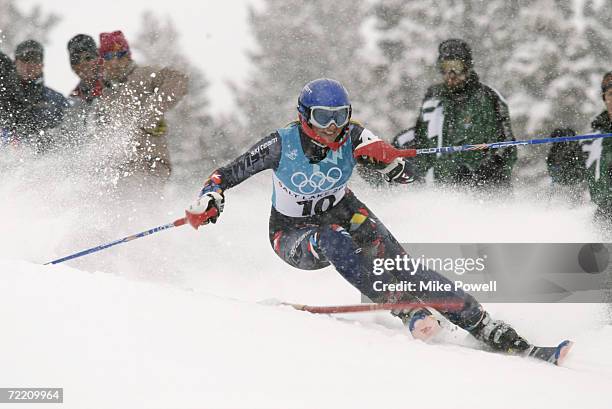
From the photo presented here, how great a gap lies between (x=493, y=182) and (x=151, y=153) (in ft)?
9.05

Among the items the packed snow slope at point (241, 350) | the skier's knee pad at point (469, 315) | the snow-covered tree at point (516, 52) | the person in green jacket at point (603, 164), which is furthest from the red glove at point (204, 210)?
the snow-covered tree at point (516, 52)

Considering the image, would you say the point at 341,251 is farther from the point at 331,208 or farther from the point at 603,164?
the point at 603,164

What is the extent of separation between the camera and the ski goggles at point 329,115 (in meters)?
4.75

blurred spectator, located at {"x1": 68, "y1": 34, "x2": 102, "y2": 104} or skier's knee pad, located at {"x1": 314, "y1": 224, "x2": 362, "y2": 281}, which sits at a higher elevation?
blurred spectator, located at {"x1": 68, "y1": 34, "x2": 102, "y2": 104}

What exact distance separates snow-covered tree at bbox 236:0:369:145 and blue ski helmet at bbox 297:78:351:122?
12.8 metres

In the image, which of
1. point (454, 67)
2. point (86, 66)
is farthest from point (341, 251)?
point (86, 66)

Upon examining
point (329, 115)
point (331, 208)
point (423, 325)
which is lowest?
point (423, 325)

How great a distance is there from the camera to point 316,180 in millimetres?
5062

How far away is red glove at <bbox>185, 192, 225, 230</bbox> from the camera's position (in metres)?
4.70

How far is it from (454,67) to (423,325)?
104 inches

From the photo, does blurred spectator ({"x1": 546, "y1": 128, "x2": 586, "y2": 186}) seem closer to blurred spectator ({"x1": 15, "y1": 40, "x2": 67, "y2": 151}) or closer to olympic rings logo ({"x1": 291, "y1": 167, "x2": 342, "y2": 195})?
olympic rings logo ({"x1": 291, "y1": 167, "x2": 342, "y2": 195})

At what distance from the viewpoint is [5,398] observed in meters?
2.95

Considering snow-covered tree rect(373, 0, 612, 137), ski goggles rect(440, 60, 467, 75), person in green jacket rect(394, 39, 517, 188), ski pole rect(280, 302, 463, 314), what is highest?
snow-covered tree rect(373, 0, 612, 137)

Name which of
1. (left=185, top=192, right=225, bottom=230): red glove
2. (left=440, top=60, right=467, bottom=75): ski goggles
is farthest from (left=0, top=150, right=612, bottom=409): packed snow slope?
(left=440, top=60, right=467, bottom=75): ski goggles
